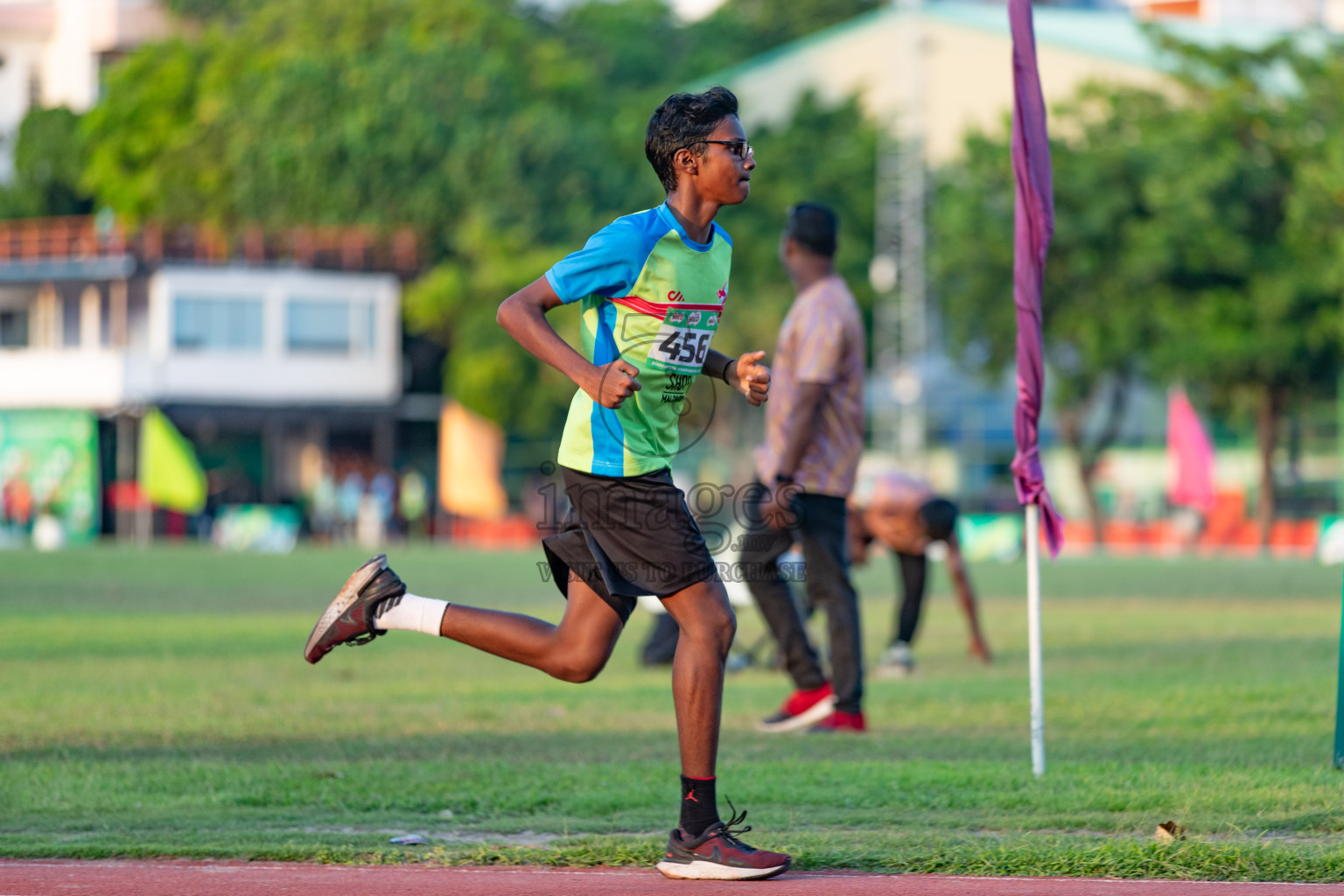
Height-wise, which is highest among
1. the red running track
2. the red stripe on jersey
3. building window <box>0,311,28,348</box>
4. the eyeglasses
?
building window <box>0,311,28,348</box>

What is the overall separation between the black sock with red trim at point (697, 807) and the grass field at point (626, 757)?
33cm

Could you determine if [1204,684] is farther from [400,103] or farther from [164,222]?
[164,222]

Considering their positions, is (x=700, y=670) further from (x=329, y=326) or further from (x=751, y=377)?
(x=329, y=326)

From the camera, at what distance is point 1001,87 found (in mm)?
58750

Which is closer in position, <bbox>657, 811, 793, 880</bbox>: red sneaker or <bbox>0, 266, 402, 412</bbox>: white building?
<bbox>657, 811, 793, 880</bbox>: red sneaker

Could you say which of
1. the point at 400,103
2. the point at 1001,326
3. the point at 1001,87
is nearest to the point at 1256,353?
the point at 1001,326

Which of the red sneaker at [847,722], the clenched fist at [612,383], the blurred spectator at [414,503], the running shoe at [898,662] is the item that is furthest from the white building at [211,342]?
the clenched fist at [612,383]

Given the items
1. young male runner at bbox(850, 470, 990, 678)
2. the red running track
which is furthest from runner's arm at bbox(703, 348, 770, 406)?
young male runner at bbox(850, 470, 990, 678)

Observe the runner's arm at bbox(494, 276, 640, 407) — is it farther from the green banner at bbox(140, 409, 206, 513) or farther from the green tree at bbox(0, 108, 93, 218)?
the green tree at bbox(0, 108, 93, 218)

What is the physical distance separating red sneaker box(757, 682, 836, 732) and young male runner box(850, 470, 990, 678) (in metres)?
3.10

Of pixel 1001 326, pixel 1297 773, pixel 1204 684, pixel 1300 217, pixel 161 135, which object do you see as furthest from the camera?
pixel 161 135

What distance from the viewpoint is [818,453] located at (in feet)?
28.1

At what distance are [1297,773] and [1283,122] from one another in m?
38.5

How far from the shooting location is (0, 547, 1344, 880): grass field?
5.67m
